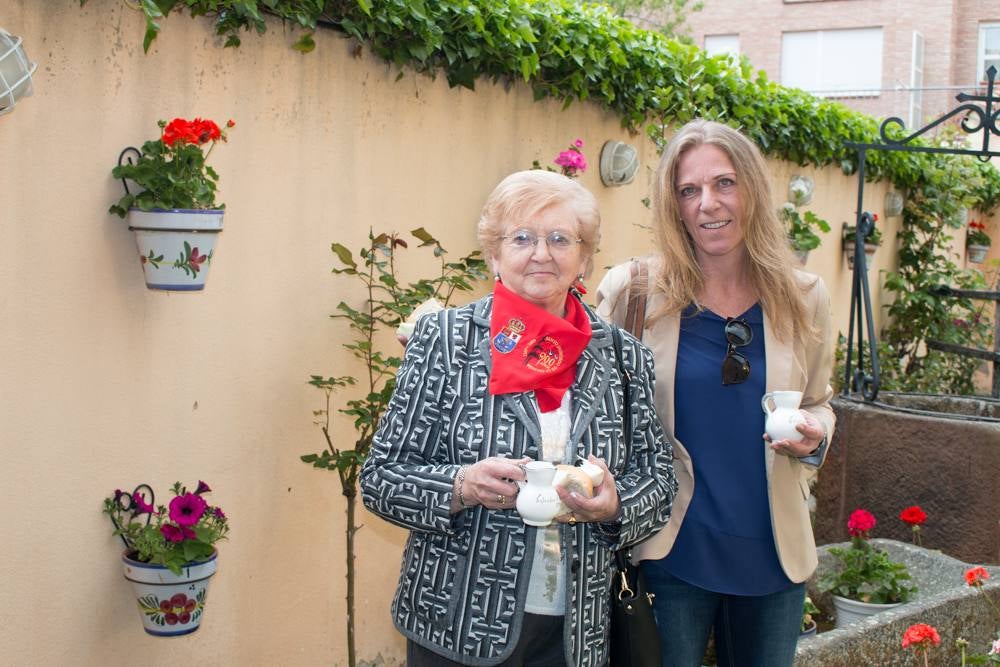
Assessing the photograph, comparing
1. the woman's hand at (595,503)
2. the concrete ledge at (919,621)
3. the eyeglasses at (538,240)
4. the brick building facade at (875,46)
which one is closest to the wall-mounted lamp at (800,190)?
the concrete ledge at (919,621)

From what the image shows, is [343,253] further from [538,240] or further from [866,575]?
[866,575]

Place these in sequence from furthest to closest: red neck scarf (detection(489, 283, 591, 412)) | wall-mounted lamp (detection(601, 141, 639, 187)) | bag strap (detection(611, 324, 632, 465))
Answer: wall-mounted lamp (detection(601, 141, 639, 187)) → bag strap (detection(611, 324, 632, 465)) → red neck scarf (detection(489, 283, 591, 412))

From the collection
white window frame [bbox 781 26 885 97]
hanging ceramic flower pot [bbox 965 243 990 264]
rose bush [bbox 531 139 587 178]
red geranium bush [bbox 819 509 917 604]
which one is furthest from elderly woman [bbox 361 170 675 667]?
white window frame [bbox 781 26 885 97]

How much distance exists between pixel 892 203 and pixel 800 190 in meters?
2.39

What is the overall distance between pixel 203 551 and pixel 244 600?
2.35 ft

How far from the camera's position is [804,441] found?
250 cm

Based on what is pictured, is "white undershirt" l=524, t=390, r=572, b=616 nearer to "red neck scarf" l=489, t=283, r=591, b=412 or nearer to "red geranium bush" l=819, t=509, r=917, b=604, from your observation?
"red neck scarf" l=489, t=283, r=591, b=412

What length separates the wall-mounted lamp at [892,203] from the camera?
9.64 meters

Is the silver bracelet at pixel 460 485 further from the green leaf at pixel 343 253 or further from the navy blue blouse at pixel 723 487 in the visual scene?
the green leaf at pixel 343 253

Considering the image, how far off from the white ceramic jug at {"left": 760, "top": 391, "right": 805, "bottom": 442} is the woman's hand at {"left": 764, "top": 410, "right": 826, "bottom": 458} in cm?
1

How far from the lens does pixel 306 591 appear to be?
4164mm

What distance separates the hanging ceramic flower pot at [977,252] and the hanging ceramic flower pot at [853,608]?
783 centimetres

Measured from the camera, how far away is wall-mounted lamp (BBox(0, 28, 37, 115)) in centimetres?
275

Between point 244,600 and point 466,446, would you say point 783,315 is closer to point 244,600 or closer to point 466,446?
point 466,446
